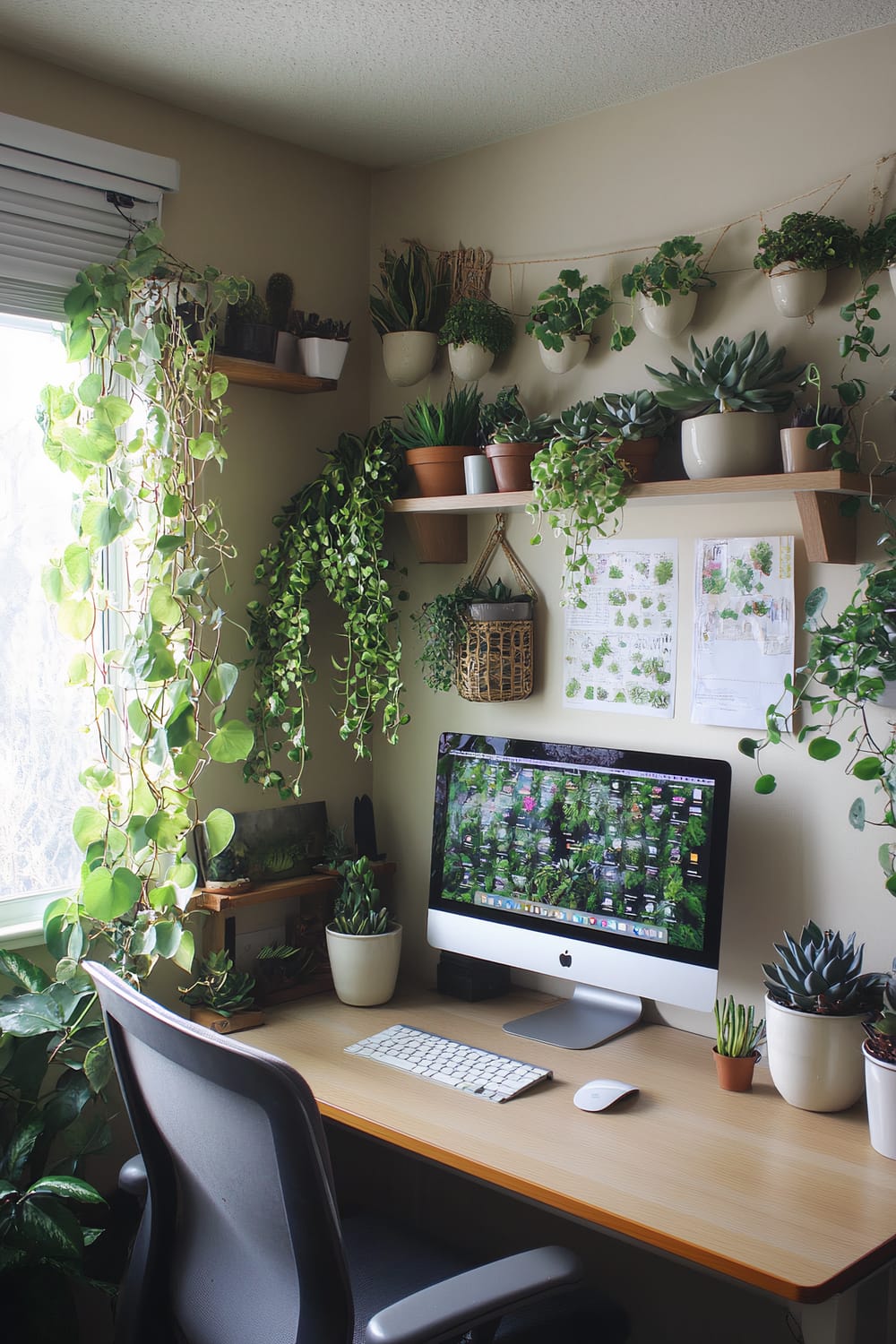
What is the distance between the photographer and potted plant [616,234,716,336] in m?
2.01

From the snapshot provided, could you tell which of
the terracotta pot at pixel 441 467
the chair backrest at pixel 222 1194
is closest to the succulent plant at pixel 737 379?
the terracotta pot at pixel 441 467

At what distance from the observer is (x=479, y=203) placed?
2457 millimetres

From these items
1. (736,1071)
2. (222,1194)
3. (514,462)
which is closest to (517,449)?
(514,462)

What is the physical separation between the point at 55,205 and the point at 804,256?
128 cm

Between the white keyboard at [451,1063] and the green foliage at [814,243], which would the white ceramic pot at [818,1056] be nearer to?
the white keyboard at [451,1063]

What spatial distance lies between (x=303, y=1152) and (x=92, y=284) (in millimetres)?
1507

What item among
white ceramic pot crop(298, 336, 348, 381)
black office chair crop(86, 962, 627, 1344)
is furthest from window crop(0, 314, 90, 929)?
black office chair crop(86, 962, 627, 1344)

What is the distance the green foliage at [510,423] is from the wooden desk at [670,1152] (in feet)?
3.64

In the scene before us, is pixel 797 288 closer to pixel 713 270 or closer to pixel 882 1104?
pixel 713 270

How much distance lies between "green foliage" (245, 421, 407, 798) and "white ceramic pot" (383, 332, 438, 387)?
14cm

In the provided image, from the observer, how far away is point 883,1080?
1623 millimetres

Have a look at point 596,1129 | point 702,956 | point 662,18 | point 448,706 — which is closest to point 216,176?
point 662,18

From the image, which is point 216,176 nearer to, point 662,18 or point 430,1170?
point 662,18

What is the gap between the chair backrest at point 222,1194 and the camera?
128 centimetres
